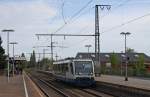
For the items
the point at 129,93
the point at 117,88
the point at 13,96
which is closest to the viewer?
the point at 13,96

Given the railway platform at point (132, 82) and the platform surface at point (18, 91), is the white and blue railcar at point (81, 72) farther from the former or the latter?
the platform surface at point (18, 91)

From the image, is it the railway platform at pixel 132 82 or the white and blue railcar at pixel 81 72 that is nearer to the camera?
the railway platform at pixel 132 82

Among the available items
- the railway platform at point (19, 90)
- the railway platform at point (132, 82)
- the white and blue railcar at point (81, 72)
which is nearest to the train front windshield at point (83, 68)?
the white and blue railcar at point (81, 72)

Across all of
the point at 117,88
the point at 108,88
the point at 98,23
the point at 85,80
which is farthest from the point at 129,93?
the point at 98,23

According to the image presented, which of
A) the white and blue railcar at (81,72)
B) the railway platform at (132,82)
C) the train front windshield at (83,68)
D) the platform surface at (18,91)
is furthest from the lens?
the train front windshield at (83,68)

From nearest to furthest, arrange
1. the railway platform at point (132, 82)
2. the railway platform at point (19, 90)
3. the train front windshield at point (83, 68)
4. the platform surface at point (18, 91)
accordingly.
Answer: the platform surface at point (18, 91) → the railway platform at point (19, 90) → the railway platform at point (132, 82) → the train front windshield at point (83, 68)

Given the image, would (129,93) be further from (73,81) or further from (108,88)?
(73,81)

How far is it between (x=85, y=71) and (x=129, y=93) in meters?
13.2

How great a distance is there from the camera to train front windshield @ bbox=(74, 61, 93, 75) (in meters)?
48.0

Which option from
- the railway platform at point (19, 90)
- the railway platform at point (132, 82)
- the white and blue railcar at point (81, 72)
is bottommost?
the railway platform at point (19, 90)

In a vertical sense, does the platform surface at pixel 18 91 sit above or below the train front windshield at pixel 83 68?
below

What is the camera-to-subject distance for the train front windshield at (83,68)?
47987 millimetres

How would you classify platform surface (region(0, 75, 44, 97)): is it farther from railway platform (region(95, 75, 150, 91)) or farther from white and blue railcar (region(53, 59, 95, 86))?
railway platform (region(95, 75, 150, 91))

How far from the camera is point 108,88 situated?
4300cm
